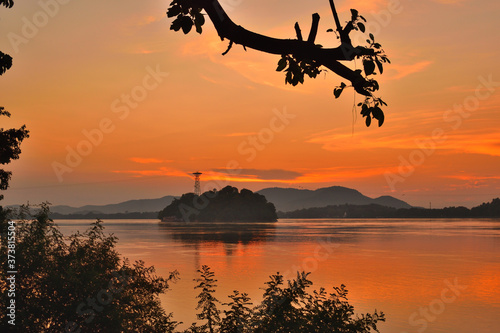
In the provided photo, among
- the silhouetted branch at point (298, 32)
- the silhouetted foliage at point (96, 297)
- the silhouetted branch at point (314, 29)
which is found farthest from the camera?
the silhouetted foliage at point (96, 297)

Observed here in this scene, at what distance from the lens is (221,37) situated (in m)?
4.34

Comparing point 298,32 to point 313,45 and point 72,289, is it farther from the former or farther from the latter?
→ point 72,289

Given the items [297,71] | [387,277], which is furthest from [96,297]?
[387,277]

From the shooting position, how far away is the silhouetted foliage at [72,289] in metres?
17.4

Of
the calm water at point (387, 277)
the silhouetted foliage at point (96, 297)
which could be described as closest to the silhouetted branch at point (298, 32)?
the silhouetted foliage at point (96, 297)

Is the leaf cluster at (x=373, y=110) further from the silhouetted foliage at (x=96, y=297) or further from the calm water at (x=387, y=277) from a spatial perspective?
the calm water at (x=387, y=277)


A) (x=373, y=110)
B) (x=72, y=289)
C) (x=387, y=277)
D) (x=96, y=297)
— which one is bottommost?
(x=387, y=277)

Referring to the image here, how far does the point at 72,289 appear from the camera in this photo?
17.9 meters

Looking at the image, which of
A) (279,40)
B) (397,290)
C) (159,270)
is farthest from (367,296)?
(279,40)

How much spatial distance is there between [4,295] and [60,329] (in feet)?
7.04

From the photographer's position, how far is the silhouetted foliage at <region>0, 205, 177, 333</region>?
1738 centimetres

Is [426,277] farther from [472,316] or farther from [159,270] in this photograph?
[159,270]

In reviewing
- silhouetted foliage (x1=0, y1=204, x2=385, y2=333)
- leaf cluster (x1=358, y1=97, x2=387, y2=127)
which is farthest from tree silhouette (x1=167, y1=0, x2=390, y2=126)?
silhouetted foliage (x1=0, y1=204, x2=385, y2=333)

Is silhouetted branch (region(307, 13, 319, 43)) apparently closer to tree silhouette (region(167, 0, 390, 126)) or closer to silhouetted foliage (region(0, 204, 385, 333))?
tree silhouette (region(167, 0, 390, 126))
